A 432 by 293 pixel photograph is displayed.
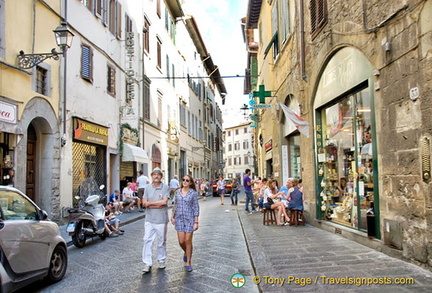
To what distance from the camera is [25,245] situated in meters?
4.98

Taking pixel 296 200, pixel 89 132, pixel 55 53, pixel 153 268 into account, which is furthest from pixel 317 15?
pixel 89 132

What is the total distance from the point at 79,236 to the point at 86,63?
7.70 meters

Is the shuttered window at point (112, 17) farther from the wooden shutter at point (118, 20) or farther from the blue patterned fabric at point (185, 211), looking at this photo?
the blue patterned fabric at point (185, 211)

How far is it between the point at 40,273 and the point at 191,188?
2512 millimetres

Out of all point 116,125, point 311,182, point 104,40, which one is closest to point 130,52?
point 104,40

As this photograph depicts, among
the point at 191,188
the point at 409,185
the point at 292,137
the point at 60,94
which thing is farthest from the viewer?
the point at 292,137

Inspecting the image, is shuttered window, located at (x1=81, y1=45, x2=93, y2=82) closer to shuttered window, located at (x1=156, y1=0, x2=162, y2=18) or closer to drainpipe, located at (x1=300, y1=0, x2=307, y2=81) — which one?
drainpipe, located at (x1=300, y1=0, x2=307, y2=81)

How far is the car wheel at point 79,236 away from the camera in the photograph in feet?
28.8

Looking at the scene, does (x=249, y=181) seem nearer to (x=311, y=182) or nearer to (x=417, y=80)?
(x=311, y=182)

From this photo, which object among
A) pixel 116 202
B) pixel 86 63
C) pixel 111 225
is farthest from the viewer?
pixel 116 202

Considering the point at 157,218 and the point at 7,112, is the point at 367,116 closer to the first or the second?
the point at 157,218

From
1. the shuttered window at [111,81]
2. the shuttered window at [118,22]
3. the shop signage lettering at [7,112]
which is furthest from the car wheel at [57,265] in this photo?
the shuttered window at [118,22]

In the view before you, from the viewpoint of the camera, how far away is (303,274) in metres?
5.46

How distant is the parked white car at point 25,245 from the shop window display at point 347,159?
5493 mm
